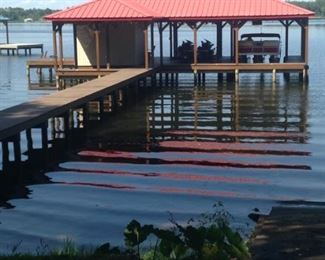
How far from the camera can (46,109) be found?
17.4m

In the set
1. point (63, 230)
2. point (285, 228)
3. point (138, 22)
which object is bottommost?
point (63, 230)

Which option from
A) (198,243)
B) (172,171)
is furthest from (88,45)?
(198,243)

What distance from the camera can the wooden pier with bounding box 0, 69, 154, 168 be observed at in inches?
587

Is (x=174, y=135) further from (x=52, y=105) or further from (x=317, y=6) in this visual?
(x=317, y=6)

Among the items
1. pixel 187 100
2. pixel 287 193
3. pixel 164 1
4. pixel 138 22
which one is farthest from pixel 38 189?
pixel 164 1

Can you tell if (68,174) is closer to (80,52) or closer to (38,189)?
(38,189)

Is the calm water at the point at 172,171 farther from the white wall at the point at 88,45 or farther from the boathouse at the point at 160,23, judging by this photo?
the white wall at the point at 88,45

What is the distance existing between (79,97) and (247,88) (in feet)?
41.0

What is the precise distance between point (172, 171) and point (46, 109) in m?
4.61

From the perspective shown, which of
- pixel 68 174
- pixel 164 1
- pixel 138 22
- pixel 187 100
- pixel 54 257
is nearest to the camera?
pixel 54 257

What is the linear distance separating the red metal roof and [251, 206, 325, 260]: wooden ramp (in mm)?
22287

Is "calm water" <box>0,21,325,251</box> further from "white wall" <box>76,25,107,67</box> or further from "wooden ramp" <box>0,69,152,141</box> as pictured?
"white wall" <box>76,25,107,67</box>

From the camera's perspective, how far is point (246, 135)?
60.4 ft

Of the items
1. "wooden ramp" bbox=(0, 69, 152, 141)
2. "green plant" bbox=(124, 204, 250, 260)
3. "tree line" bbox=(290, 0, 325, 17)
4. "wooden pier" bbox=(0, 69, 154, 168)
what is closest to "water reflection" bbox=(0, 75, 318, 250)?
"wooden pier" bbox=(0, 69, 154, 168)
